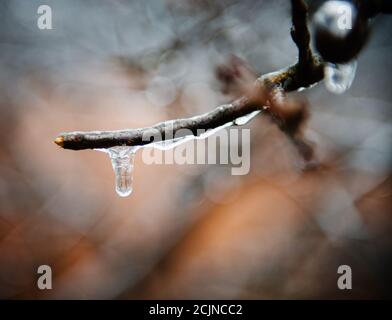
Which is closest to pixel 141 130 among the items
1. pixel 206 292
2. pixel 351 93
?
pixel 351 93

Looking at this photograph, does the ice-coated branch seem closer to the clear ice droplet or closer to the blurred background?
the clear ice droplet

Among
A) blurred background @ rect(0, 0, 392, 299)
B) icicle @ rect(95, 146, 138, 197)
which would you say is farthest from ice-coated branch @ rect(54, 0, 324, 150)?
blurred background @ rect(0, 0, 392, 299)

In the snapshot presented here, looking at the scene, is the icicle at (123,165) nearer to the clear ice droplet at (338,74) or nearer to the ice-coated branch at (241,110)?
the ice-coated branch at (241,110)

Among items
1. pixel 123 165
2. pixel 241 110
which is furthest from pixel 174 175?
pixel 241 110

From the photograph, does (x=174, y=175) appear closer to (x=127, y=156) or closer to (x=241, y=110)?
(x=127, y=156)

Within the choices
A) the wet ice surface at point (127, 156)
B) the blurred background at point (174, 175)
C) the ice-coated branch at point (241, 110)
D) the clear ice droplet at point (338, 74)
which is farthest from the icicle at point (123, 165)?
the blurred background at point (174, 175)
